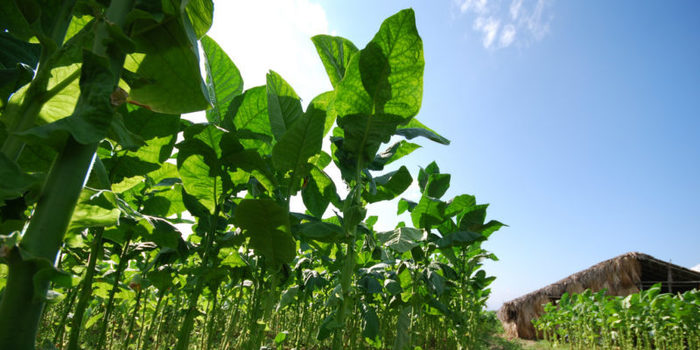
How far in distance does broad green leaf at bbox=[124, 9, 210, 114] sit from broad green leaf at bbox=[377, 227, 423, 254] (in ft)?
4.90

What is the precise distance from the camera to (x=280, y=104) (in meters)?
1.63

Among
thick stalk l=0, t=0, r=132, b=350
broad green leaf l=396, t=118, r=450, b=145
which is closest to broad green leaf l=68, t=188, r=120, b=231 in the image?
thick stalk l=0, t=0, r=132, b=350

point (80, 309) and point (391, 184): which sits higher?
point (391, 184)

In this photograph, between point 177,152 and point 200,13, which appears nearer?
point 200,13

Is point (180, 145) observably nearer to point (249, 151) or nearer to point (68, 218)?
point (249, 151)

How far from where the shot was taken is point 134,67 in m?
0.79

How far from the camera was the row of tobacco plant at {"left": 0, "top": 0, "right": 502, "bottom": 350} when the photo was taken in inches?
19.6

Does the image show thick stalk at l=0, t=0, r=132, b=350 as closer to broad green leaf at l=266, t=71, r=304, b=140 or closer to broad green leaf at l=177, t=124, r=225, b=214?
broad green leaf at l=177, t=124, r=225, b=214

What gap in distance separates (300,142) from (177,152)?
2.98ft

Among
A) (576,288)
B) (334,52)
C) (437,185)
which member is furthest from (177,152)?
(576,288)

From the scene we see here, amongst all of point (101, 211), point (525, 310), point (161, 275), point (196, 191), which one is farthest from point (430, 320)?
point (525, 310)

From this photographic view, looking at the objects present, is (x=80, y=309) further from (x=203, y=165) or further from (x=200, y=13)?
(x=200, y=13)

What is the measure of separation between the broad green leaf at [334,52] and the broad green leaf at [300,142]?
A: 64cm

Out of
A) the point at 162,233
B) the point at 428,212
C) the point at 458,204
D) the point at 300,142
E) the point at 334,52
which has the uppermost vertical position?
the point at 334,52
